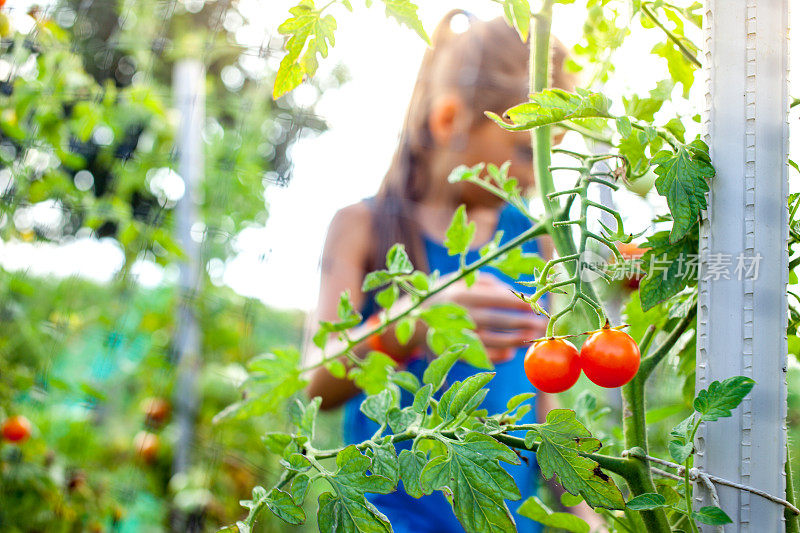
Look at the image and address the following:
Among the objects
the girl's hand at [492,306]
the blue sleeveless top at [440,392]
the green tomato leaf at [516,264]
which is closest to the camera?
the green tomato leaf at [516,264]

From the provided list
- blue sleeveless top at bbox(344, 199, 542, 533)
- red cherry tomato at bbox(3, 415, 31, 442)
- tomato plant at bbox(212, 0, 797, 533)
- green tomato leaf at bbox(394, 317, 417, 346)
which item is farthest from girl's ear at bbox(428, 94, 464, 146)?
red cherry tomato at bbox(3, 415, 31, 442)

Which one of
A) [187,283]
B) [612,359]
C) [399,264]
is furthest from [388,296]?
[187,283]

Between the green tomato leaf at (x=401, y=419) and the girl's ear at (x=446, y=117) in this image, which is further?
the girl's ear at (x=446, y=117)

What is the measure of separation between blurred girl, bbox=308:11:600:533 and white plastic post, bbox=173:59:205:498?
0.74 meters

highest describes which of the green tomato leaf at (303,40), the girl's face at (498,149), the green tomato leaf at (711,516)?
the girl's face at (498,149)

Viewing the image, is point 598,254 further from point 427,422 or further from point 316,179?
point 316,179

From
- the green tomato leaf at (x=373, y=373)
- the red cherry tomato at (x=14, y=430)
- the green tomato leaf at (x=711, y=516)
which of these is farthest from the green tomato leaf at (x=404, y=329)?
the red cherry tomato at (x=14, y=430)

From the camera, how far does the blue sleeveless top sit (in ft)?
3.94

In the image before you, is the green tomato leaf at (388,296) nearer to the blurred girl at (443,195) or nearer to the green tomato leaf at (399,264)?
the green tomato leaf at (399,264)

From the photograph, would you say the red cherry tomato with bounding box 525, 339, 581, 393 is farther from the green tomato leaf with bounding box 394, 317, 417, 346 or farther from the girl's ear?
the girl's ear

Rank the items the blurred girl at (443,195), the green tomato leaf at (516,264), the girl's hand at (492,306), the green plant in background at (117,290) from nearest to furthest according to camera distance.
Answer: the green tomato leaf at (516,264) → the girl's hand at (492,306) → the green plant in background at (117,290) → the blurred girl at (443,195)

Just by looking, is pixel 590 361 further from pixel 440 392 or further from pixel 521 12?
pixel 440 392

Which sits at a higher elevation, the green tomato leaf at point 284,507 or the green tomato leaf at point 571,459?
the green tomato leaf at point 571,459

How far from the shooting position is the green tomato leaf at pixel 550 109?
15.1 inches
